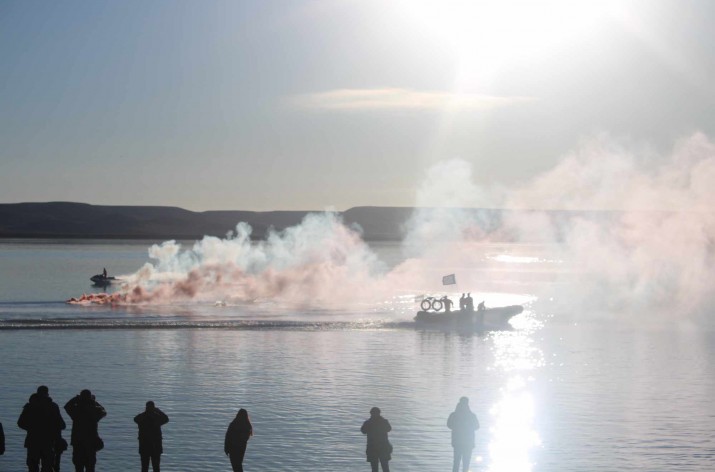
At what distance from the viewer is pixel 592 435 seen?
1355 inches

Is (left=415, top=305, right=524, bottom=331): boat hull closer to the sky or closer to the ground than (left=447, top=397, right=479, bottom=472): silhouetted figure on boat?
closer to the sky

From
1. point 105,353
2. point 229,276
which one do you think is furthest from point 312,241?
point 105,353

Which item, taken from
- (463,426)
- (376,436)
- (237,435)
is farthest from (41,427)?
(463,426)

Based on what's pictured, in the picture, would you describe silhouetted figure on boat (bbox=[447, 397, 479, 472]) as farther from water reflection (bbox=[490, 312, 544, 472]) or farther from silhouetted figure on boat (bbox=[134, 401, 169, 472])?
silhouetted figure on boat (bbox=[134, 401, 169, 472])

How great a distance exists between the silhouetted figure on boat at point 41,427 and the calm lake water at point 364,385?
204 inches

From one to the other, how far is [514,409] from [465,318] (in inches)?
1614

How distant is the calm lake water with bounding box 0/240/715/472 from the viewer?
3123 centimetres

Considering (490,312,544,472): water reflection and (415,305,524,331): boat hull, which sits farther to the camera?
(415,305,524,331): boat hull

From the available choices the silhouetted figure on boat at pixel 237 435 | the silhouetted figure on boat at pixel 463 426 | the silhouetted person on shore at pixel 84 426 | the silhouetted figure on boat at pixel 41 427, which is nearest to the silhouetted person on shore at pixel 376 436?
the silhouetted figure on boat at pixel 463 426

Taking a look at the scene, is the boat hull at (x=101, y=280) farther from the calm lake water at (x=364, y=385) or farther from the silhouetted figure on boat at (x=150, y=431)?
the silhouetted figure on boat at (x=150, y=431)

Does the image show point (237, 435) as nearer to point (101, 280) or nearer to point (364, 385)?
point (364, 385)

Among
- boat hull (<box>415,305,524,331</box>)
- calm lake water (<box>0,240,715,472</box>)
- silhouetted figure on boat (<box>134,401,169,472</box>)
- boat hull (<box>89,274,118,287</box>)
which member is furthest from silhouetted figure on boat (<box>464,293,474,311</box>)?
boat hull (<box>89,274,118,287</box>)

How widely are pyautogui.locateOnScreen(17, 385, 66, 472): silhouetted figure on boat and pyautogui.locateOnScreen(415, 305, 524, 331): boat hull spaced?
5783 cm

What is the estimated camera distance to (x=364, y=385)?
4659cm
